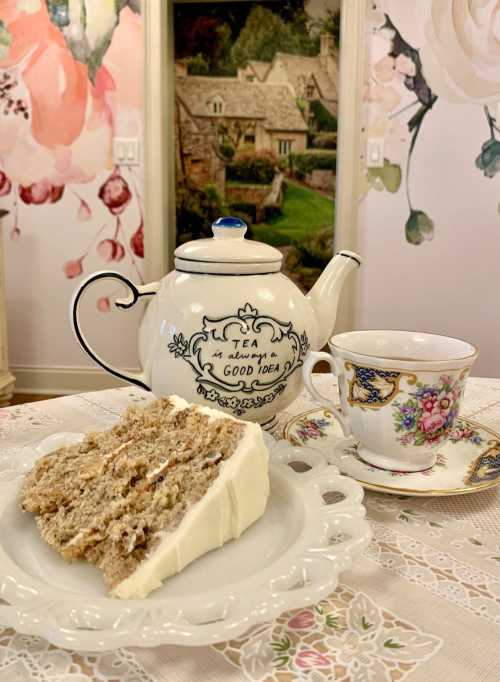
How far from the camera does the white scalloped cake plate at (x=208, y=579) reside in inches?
15.7

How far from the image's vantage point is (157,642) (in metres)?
0.39

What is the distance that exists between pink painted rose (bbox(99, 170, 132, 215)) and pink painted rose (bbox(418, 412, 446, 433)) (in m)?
2.22

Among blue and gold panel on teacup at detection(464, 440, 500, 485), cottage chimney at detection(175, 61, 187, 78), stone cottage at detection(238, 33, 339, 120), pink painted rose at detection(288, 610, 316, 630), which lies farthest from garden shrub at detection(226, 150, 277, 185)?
pink painted rose at detection(288, 610, 316, 630)

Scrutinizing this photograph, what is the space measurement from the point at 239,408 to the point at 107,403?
0.27 meters

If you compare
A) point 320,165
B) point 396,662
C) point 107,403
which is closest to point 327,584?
point 396,662

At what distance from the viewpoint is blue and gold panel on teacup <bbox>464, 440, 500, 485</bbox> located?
0.67m

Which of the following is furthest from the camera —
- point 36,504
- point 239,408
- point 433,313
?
point 433,313

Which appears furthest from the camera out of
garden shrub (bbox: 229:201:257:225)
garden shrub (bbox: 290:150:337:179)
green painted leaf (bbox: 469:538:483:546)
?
garden shrub (bbox: 229:201:257:225)

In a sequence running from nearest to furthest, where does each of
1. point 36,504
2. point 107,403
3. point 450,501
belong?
point 36,504
point 450,501
point 107,403

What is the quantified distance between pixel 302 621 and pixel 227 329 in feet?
1.24

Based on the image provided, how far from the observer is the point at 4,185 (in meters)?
2.70

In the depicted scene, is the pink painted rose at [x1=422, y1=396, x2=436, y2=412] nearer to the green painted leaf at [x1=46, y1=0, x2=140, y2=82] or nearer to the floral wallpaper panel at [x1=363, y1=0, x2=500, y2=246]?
the floral wallpaper panel at [x1=363, y1=0, x2=500, y2=246]

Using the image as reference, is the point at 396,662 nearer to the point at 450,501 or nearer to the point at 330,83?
the point at 450,501

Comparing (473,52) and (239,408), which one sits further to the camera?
(473,52)
